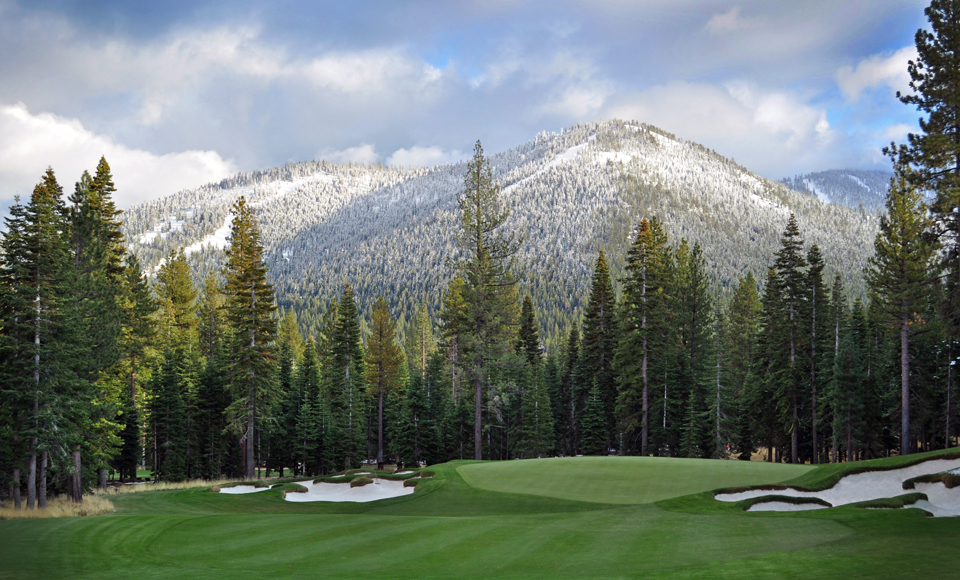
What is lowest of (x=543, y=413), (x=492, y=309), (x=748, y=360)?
(x=543, y=413)

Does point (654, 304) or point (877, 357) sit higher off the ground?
point (654, 304)

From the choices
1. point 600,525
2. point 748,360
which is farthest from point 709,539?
point 748,360

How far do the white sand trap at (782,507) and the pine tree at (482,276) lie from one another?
2184 centimetres

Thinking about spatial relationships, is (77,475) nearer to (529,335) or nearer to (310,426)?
A: (310,426)

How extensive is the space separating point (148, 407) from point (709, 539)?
45.8 metres

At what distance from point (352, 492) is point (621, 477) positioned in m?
10.8

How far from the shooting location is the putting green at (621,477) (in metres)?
20.8

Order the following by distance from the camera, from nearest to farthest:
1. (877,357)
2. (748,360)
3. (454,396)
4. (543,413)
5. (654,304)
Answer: (654,304) < (877,357) < (543,413) < (748,360) < (454,396)

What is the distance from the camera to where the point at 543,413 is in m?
54.9

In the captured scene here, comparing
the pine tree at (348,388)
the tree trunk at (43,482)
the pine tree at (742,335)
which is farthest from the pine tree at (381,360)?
the tree trunk at (43,482)

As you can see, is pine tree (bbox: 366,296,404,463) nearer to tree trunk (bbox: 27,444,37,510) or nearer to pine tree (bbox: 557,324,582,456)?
pine tree (bbox: 557,324,582,456)

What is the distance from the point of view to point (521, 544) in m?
12.9

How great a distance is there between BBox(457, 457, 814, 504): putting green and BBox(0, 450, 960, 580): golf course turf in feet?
1.60

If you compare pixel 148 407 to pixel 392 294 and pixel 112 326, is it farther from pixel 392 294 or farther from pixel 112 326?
pixel 392 294
